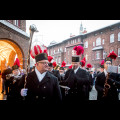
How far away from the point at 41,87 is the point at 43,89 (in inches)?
2.5

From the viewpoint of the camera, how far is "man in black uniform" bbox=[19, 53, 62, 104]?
9.80 feet

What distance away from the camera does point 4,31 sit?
11.7m

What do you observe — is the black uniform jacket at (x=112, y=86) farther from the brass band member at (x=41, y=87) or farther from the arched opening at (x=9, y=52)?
the arched opening at (x=9, y=52)

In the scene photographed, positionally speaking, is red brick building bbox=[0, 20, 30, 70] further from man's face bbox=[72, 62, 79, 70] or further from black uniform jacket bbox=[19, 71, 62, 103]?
black uniform jacket bbox=[19, 71, 62, 103]

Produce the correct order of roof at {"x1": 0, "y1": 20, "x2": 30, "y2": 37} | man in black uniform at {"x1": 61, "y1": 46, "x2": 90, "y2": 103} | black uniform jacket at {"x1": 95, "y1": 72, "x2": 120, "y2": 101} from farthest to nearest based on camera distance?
roof at {"x1": 0, "y1": 20, "x2": 30, "y2": 37} → man in black uniform at {"x1": 61, "y1": 46, "x2": 90, "y2": 103} → black uniform jacket at {"x1": 95, "y1": 72, "x2": 120, "y2": 101}

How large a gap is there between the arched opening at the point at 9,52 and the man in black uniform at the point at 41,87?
10527 mm

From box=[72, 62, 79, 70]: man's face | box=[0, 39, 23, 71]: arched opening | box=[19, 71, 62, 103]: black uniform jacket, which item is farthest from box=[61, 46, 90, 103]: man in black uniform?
box=[0, 39, 23, 71]: arched opening

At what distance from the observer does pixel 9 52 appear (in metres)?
21.5

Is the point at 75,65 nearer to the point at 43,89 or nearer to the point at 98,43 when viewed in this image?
the point at 43,89

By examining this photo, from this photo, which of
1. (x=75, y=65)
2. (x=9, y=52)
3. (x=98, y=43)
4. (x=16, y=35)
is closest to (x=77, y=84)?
(x=75, y=65)

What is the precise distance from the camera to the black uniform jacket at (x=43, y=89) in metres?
2.99

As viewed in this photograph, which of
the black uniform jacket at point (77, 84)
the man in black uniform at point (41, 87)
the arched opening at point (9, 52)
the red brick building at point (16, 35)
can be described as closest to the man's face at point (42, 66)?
the man in black uniform at point (41, 87)

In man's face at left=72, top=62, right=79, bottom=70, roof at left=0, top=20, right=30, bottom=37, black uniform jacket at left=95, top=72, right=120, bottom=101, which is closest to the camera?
black uniform jacket at left=95, top=72, right=120, bottom=101
